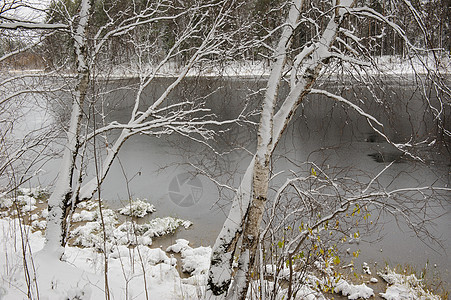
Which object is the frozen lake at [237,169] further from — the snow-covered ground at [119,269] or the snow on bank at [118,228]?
the snow-covered ground at [119,269]

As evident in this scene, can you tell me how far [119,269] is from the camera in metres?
6.25

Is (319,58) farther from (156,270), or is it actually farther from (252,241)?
(156,270)

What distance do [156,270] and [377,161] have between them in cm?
805

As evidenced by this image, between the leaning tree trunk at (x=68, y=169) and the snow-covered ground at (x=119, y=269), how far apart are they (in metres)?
0.28

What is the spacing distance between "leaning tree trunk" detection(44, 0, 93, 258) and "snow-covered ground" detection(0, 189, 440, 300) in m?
0.28

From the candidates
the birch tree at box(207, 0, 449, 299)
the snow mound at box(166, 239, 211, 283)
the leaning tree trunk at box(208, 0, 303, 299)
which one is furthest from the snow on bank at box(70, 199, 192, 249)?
the birch tree at box(207, 0, 449, 299)

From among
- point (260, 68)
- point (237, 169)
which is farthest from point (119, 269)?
point (260, 68)

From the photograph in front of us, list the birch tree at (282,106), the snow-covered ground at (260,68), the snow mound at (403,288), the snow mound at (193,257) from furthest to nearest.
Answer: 1. the snow mound at (193,257)
2. the snow mound at (403,288)
3. the birch tree at (282,106)
4. the snow-covered ground at (260,68)

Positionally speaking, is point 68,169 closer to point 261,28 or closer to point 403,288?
point 261,28

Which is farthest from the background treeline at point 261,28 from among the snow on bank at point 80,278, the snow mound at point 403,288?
the snow mound at point 403,288

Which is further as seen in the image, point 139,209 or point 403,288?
point 139,209

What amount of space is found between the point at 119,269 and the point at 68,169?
7.38 ft

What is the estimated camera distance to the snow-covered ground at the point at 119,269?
3.70 metres

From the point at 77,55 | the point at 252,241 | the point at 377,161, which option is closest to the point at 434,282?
the point at 252,241
